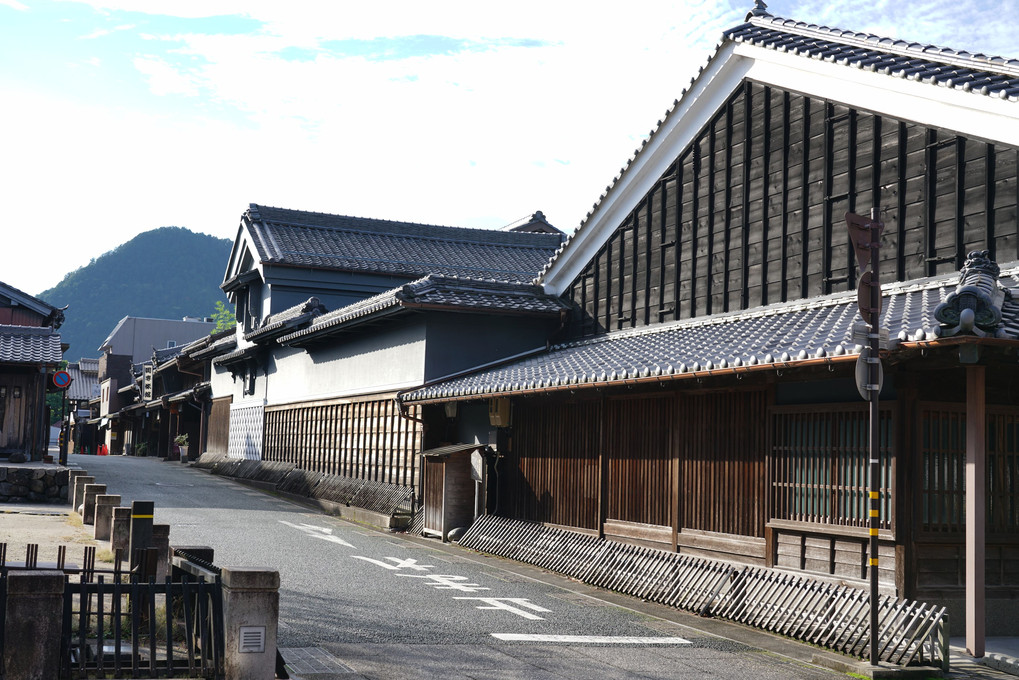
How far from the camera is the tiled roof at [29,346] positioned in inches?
1101

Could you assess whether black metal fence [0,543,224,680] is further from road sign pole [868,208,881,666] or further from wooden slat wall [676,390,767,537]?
wooden slat wall [676,390,767,537]

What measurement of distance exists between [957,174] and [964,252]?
1143 mm

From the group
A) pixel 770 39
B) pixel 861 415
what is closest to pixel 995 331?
pixel 861 415

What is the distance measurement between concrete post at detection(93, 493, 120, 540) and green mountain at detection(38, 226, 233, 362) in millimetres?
126008

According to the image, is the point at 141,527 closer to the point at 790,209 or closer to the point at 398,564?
the point at 398,564

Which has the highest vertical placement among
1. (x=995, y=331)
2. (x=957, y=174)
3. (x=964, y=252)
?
(x=957, y=174)

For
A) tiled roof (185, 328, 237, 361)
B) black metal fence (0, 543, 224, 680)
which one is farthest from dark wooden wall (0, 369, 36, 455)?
black metal fence (0, 543, 224, 680)

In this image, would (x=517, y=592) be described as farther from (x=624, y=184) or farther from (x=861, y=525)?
(x=624, y=184)

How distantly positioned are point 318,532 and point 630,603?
9297 millimetres

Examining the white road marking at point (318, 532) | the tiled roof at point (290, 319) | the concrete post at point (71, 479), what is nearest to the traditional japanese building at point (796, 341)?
the white road marking at point (318, 532)

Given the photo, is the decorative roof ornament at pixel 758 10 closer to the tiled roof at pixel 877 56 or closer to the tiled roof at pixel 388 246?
the tiled roof at pixel 877 56

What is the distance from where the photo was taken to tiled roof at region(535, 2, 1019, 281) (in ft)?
44.6

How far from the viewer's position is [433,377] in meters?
23.3

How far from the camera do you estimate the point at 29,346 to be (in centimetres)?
2908
